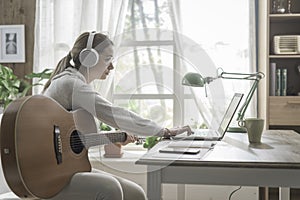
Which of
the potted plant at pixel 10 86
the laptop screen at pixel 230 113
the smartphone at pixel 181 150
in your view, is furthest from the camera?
the potted plant at pixel 10 86

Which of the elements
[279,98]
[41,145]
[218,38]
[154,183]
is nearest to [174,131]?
[154,183]

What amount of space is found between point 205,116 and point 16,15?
73.7 inches

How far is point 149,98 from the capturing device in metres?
3.67

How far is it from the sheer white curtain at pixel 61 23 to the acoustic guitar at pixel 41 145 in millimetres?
1739

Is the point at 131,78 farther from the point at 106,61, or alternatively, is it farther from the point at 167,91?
the point at 167,91

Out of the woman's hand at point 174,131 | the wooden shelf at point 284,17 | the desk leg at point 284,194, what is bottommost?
the desk leg at point 284,194

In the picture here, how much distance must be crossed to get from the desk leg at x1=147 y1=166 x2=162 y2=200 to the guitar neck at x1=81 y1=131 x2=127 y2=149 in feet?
1.70

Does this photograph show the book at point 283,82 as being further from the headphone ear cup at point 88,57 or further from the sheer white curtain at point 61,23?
the headphone ear cup at point 88,57


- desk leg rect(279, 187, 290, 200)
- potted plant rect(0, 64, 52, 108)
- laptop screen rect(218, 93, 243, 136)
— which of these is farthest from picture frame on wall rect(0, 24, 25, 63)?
desk leg rect(279, 187, 290, 200)

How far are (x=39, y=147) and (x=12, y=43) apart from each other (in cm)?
229

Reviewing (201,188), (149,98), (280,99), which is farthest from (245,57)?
(201,188)

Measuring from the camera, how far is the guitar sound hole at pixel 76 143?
6.42ft

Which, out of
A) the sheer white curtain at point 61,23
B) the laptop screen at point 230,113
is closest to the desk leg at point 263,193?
the laptop screen at point 230,113

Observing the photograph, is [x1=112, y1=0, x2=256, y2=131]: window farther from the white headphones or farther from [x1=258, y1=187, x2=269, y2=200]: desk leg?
the white headphones
